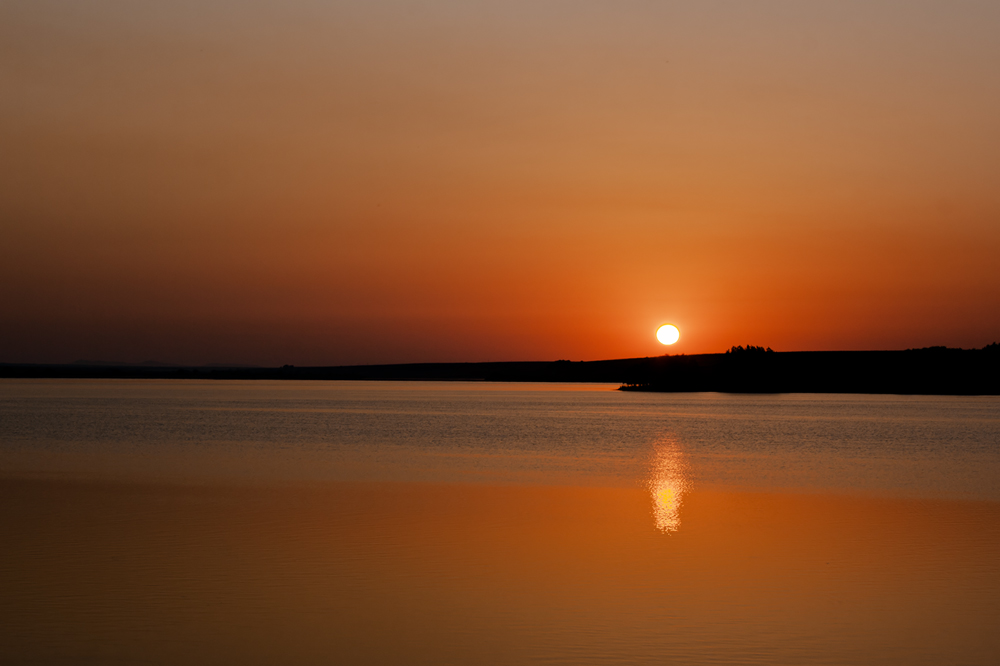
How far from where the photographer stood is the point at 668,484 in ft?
75.3

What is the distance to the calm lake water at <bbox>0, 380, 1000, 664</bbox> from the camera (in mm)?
9195

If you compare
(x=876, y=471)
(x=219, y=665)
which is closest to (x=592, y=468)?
(x=876, y=471)

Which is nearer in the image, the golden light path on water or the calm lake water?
the calm lake water

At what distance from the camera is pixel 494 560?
13258 mm

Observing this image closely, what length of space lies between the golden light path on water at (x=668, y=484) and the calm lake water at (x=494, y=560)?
123 mm

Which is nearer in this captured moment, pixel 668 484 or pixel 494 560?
pixel 494 560

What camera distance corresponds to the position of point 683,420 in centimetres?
5766

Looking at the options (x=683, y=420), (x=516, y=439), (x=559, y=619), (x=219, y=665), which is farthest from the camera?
(x=683, y=420)

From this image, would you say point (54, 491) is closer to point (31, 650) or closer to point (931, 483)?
point (31, 650)

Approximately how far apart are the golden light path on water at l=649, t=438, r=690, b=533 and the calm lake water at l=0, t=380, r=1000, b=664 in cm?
12

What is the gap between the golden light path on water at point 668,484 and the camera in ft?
56.2

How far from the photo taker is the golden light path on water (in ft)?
56.2

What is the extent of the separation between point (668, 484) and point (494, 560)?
10.5 metres

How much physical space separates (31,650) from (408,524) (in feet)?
26.0
